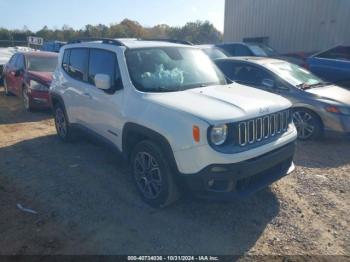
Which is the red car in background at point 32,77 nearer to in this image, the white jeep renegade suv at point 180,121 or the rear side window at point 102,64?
the white jeep renegade suv at point 180,121

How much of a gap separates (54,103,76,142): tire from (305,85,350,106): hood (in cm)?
461

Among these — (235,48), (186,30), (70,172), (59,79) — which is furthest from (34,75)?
(186,30)

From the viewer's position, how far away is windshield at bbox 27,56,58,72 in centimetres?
938

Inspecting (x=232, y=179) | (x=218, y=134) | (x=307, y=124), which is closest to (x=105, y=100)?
(x=218, y=134)

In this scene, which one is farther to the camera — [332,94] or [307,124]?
[332,94]

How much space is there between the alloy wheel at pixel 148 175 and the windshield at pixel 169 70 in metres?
0.85

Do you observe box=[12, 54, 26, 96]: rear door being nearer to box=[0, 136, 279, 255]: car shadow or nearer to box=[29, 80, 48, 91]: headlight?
box=[29, 80, 48, 91]: headlight

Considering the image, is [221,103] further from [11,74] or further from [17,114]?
[11,74]

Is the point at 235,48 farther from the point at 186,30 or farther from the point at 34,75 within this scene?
the point at 186,30

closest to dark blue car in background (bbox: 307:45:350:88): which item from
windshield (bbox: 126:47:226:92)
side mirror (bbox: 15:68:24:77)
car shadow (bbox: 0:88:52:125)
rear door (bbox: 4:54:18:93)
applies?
windshield (bbox: 126:47:226:92)

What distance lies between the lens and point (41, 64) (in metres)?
9.59

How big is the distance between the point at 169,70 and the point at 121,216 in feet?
6.43

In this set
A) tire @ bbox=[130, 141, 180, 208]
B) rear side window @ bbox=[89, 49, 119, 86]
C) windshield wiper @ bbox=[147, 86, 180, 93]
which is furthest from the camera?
rear side window @ bbox=[89, 49, 119, 86]

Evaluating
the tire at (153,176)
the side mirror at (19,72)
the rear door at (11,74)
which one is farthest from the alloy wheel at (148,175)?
the rear door at (11,74)
